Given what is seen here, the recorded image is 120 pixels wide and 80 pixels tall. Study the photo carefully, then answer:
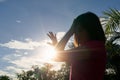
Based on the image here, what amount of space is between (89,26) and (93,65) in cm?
39

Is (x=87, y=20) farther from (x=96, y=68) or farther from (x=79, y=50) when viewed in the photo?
(x=96, y=68)

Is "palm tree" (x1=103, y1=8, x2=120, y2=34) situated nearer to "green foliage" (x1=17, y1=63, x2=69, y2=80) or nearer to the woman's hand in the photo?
the woman's hand

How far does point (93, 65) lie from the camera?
2342 mm

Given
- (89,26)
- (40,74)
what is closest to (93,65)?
(89,26)

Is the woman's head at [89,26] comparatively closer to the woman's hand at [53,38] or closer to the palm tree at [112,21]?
the woman's hand at [53,38]

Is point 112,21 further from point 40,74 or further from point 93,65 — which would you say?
point 40,74

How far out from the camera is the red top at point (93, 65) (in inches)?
92.1

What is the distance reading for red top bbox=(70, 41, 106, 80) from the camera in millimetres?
2340

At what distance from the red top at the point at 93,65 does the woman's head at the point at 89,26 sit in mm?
93

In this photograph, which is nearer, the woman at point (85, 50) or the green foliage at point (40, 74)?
the woman at point (85, 50)

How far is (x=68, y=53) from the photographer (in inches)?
94.6

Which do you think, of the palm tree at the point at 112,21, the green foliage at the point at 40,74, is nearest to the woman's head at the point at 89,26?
the palm tree at the point at 112,21

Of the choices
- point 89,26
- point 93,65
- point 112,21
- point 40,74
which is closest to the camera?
point 93,65

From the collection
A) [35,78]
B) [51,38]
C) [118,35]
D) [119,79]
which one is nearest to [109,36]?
[118,35]
